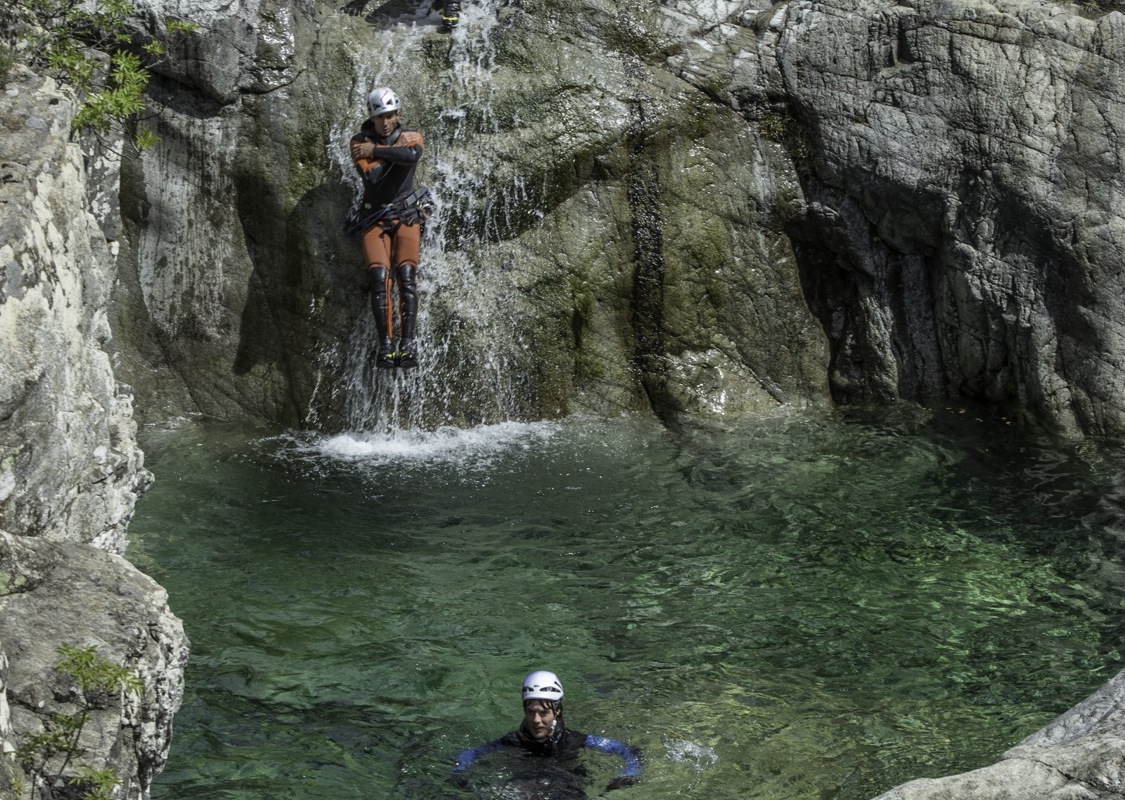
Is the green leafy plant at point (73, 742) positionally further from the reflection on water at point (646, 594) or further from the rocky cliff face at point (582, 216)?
the rocky cliff face at point (582, 216)

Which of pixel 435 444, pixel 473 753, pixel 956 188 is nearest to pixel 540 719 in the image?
pixel 473 753

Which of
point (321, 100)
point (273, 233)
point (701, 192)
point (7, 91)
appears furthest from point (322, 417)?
point (7, 91)

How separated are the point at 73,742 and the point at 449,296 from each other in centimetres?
765

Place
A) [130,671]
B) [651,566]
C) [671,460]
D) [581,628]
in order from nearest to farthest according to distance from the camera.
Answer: [130,671]
[581,628]
[651,566]
[671,460]

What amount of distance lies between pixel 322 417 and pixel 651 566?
385 cm

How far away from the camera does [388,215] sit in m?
10.8

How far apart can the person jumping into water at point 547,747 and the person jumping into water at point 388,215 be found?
4.64 meters

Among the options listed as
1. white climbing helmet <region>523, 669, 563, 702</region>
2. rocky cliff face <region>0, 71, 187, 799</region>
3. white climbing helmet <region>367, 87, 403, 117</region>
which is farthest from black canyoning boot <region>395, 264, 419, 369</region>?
white climbing helmet <region>523, 669, 563, 702</region>

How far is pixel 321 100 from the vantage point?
38.1 feet

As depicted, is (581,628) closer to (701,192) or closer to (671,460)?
(671,460)

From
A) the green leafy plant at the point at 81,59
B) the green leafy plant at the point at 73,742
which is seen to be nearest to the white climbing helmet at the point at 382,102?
the green leafy plant at the point at 81,59

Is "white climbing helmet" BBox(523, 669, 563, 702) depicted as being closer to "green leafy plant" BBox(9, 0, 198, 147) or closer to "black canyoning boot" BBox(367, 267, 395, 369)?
"green leafy plant" BBox(9, 0, 198, 147)

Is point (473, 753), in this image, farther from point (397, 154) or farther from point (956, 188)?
point (956, 188)

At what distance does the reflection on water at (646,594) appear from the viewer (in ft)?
21.9
